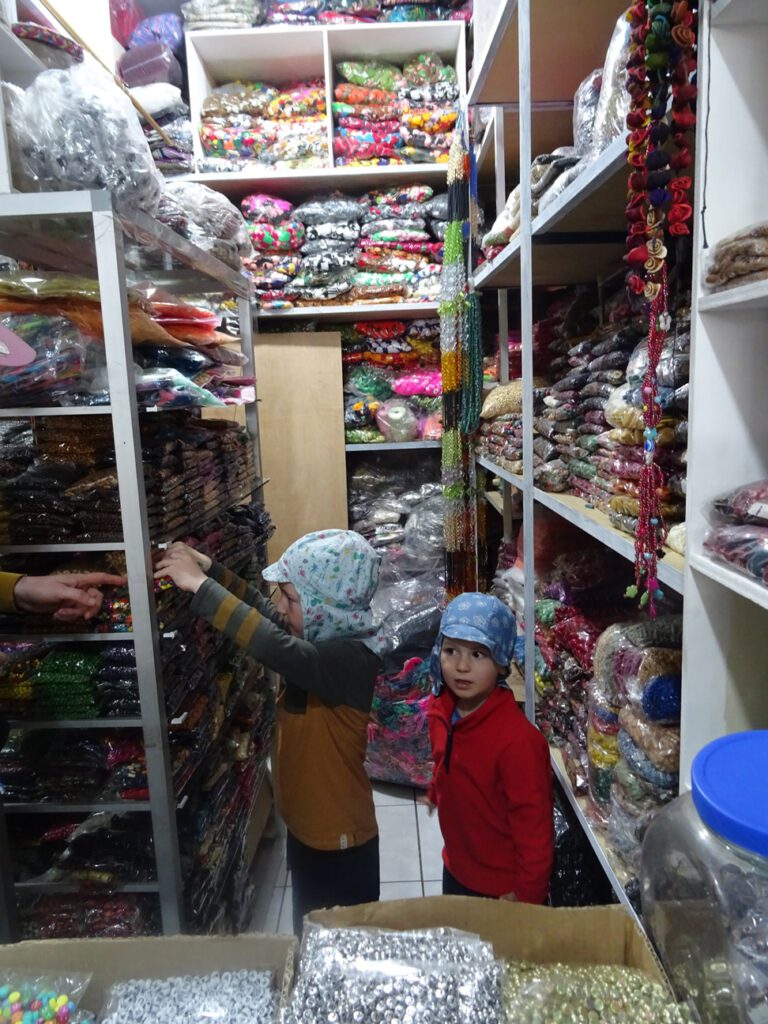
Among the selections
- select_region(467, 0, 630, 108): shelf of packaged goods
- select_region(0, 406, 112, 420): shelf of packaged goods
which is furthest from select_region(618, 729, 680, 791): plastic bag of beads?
select_region(467, 0, 630, 108): shelf of packaged goods

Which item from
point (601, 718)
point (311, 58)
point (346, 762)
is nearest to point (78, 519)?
point (346, 762)

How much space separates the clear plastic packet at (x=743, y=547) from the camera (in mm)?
681

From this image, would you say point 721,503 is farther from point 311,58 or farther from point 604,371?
point 311,58

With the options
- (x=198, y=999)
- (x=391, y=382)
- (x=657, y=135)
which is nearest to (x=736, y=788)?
(x=198, y=999)

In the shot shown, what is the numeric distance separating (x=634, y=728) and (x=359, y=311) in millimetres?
2438

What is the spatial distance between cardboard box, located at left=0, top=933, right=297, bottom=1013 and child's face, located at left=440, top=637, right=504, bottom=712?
2.70 ft

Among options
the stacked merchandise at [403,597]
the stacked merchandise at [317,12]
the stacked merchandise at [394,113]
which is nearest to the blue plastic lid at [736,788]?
the stacked merchandise at [403,597]

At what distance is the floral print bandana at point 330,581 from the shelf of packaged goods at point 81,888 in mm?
705

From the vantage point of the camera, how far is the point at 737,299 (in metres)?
0.68

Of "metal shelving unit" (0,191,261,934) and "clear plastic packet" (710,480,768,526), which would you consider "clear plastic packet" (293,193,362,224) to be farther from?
"clear plastic packet" (710,480,768,526)

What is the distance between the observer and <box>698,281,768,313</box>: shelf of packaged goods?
25.5 inches

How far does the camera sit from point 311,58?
301 centimetres

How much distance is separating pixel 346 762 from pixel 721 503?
115 cm

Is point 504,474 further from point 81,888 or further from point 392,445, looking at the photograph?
point 81,888
